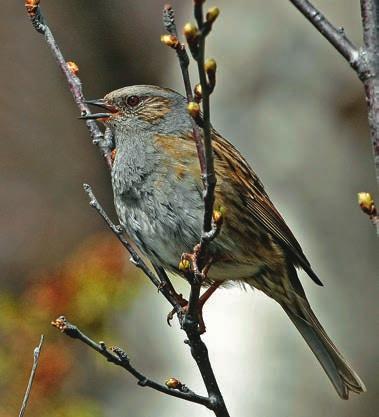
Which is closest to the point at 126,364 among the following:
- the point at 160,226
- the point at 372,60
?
the point at 160,226

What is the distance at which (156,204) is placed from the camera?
4602mm

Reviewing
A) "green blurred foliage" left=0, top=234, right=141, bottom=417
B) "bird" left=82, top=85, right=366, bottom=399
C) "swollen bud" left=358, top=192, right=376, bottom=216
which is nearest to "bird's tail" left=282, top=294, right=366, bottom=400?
"bird" left=82, top=85, right=366, bottom=399

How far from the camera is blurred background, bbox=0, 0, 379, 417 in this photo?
7.19m

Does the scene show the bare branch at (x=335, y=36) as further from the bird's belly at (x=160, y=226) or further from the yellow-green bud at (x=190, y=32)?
the bird's belly at (x=160, y=226)

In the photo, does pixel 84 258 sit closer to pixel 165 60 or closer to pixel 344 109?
pixel 344 109

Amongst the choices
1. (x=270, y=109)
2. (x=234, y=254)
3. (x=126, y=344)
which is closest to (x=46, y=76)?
(x=270, y=109)

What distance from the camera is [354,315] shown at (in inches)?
356

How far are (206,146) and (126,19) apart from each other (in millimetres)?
9950

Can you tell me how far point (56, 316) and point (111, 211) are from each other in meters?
3.93

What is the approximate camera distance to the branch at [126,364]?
338 cm

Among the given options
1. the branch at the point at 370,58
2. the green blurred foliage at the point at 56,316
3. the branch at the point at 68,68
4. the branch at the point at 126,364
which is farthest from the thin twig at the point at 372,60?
the green blurred foliage at the point at 56,316

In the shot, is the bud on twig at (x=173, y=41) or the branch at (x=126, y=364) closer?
the bud on twig at (x=173, y=41)

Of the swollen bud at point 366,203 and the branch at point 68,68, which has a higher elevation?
the branch at point 68,68

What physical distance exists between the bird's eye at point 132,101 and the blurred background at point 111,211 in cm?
206
